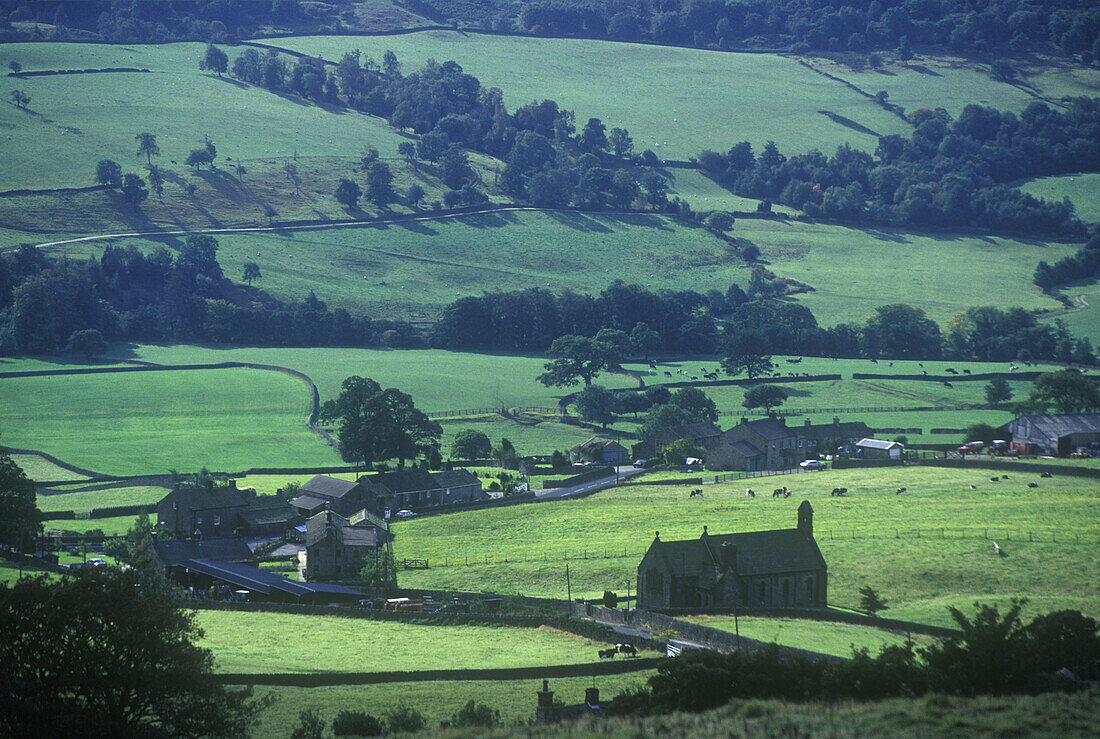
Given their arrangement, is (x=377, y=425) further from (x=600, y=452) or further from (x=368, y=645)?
(x=368, y=645)

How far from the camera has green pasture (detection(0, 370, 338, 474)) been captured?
93.7 metres

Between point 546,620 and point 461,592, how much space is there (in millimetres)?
7113

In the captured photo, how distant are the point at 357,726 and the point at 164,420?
252 ft

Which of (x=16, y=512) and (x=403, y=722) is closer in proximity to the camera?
(x=403, y=722)

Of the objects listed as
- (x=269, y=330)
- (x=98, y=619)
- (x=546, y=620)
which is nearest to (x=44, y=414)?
(x=269, y=330)

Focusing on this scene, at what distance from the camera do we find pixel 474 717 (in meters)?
33.3

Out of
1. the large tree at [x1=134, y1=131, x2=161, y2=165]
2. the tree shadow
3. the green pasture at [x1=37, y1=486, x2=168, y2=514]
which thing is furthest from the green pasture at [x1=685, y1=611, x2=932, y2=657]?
the large tree at [x1=134, y1=131, x2=161, y2=165]

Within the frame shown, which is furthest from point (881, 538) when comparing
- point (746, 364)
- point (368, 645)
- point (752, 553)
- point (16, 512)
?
point (746, 364)

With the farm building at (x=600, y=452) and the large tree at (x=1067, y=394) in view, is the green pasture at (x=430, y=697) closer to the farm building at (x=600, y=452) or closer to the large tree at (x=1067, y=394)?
the farm building at (x=600, y=452)

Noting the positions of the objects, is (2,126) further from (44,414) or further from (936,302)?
(936,302)

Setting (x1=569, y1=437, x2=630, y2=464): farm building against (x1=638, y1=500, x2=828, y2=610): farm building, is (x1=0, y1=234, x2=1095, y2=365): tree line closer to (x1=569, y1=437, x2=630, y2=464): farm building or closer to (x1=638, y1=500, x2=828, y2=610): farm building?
(x1=569, y1=437, x2=630, y2=464): farm building

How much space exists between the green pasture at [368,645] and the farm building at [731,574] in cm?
590

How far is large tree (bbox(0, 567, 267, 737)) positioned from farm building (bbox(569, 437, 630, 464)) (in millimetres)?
66882

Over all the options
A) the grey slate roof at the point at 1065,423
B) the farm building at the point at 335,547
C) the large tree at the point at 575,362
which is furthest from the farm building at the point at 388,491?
the grey slate roof at the point at 1065,423
